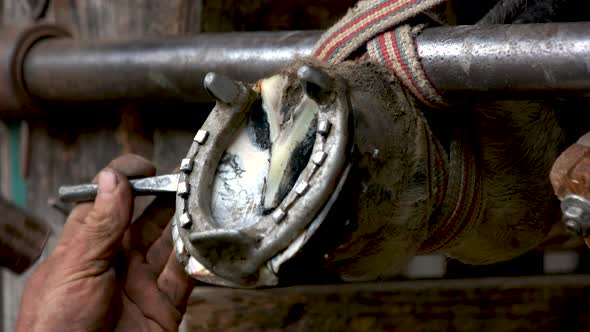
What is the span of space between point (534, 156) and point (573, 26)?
0.24 meters

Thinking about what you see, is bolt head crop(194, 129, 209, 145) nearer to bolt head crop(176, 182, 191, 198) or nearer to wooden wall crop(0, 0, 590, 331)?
bolt head crop(176, 182, 191, 198)

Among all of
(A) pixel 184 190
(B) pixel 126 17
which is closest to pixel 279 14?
(B) pixel 126 17

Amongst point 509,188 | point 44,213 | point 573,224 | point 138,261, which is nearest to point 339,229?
point 573,224

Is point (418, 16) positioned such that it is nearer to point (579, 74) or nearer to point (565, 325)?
point (579, 74)

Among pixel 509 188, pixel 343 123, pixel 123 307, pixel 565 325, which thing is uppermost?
pixel 343 123

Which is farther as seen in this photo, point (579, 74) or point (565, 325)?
point (565, 325)

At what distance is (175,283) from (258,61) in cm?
33

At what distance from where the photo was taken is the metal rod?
0.87 m

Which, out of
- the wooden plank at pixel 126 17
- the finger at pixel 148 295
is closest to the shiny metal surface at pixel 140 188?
the finger at pixel 148 295

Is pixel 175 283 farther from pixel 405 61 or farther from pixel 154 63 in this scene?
pixel 405 61

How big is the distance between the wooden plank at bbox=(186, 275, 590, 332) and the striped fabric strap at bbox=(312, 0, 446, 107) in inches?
24.8

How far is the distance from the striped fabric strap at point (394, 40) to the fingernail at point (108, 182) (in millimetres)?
384

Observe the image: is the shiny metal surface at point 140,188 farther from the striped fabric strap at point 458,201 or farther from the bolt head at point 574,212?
the bolt head at point 574,212

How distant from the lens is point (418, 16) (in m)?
0.95
